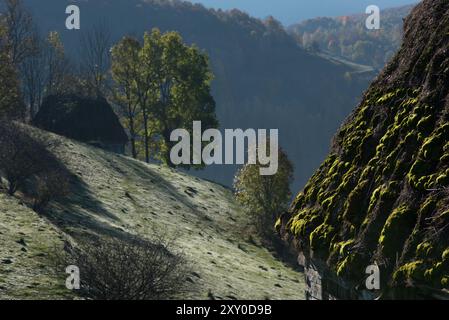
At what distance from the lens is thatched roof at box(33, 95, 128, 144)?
176 ft

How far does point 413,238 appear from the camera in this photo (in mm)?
12391

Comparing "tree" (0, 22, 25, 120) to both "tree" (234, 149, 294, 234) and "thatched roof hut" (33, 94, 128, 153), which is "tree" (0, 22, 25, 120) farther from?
"tree" (234, 149, 294, 234)

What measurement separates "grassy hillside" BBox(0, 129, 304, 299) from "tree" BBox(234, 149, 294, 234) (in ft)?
5.70

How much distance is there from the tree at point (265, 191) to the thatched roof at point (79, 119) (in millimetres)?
16764

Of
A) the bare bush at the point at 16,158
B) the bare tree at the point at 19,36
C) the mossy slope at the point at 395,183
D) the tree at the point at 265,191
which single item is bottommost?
the tree at the point at 265,191

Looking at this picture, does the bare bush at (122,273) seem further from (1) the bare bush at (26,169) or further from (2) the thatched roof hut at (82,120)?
(2) the thatched roof hut at (82,120)

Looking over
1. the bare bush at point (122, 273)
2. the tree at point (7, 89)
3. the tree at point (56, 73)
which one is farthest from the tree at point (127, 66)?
the bare bush at point (122, 273)

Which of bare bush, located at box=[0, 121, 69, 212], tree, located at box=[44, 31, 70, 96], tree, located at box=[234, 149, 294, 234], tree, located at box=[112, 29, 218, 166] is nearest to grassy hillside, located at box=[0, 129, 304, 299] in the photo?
bare bush, located at box=[0, 121, 69, 212]

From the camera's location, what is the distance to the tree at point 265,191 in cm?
4406

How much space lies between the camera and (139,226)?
3347 centimetres

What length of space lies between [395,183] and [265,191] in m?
30.3

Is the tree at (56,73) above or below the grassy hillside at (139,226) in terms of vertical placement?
above

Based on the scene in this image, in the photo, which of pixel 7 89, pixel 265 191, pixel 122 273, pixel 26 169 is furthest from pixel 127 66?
pixel 122 273
